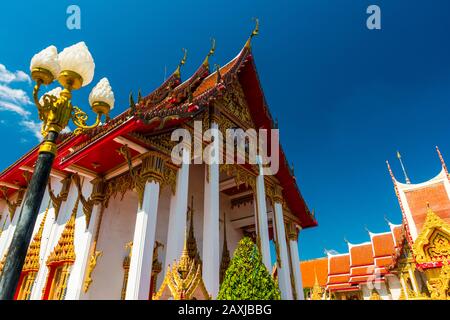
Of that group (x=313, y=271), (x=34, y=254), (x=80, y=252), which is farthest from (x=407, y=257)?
(x=34, y=254)

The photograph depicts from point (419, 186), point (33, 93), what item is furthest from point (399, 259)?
point (33, 93)

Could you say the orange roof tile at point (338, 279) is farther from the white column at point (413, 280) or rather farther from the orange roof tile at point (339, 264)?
the white column at point (413, 280)

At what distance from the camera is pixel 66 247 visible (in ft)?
21.7

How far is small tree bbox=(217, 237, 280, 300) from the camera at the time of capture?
387 centimetres

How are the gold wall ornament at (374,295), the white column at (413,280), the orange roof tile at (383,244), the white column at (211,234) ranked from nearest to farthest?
the white column at (211,234) → the white column at (413,280) → the gold wall ornament at (374,295) → the orange roof tile at (383,244)

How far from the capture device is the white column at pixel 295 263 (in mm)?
9305

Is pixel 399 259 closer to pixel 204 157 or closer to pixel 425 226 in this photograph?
pixel 425 226

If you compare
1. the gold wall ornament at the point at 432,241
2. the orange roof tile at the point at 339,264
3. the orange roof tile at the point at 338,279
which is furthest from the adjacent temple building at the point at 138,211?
the orange roof tile at the point at 339,264

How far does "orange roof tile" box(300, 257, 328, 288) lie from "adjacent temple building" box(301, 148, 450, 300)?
132cm

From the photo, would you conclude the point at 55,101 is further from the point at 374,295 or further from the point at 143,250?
the point at 374,295

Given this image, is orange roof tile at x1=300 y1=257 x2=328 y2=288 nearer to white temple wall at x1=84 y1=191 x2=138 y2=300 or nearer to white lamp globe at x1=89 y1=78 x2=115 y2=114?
white temple wall at x1=84 y1=191 x2=138 y2=300

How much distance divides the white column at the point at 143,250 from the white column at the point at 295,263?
→ 18.7ft

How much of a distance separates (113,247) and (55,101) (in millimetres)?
4421

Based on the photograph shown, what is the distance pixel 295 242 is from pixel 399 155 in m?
19.1
